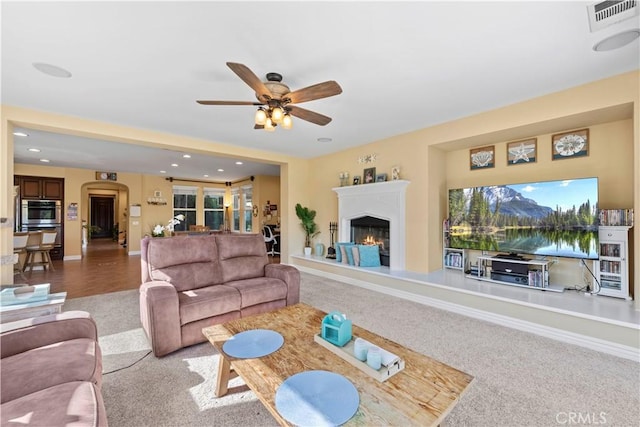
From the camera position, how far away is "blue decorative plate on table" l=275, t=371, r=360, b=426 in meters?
1.12

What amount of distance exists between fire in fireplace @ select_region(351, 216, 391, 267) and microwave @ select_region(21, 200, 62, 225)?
8363mm

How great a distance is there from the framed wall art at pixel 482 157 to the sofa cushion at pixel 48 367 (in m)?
4.95

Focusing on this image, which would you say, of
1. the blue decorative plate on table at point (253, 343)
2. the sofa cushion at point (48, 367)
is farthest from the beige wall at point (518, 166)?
the sofa cushion at point (48, 367)

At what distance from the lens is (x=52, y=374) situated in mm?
1312

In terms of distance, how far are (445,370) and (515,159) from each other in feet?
12.1

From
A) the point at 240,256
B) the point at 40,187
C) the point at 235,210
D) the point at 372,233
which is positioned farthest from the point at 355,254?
the point at 40,187

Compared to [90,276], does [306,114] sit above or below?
above

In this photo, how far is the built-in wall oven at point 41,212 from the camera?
711 cm

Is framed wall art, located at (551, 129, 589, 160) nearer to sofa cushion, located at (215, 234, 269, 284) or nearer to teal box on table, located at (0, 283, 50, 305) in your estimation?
sofa cushion, located at (215, 234, 269, 284)

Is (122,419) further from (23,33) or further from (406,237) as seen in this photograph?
(406,237)

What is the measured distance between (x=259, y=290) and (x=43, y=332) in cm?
167

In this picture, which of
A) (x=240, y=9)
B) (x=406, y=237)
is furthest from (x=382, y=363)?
(x=406, y=237)

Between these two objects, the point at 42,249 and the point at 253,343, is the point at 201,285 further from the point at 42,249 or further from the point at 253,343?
the point at 42,249

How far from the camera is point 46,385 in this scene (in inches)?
49.5
